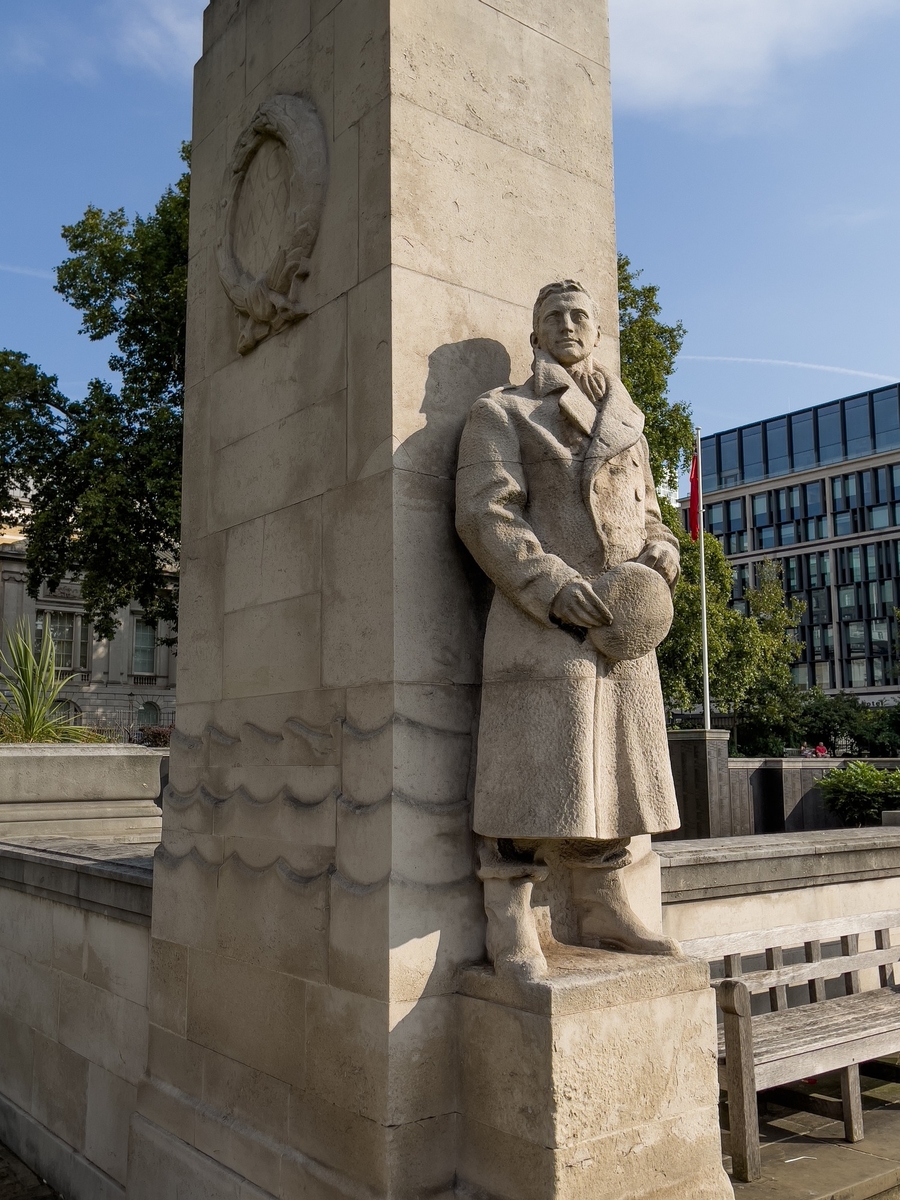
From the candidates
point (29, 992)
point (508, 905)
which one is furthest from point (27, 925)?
point (508, 905)

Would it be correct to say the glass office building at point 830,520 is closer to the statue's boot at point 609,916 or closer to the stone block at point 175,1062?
the stone block at point 175,1062

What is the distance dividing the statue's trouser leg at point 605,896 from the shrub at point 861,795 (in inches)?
465

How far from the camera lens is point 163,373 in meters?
27.0

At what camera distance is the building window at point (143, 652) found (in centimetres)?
6028

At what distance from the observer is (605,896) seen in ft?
13.3

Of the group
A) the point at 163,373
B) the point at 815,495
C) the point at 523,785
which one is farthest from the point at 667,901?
the point at 815,495

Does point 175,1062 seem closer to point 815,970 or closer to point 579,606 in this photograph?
point 579,606

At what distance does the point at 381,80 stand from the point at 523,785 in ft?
9.44

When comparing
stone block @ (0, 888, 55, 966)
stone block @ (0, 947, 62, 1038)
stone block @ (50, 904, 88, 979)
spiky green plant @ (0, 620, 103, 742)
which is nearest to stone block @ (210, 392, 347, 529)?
stone block @ (50, 904, 88, 979)

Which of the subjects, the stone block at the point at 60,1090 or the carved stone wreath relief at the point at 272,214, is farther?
the stone block at the point at 60,1090

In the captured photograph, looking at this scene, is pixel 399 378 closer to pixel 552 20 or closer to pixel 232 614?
pixel 232 614

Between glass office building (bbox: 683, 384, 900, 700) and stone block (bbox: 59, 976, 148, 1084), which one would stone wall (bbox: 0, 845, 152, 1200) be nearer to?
stone block (bbox: 59, 976, 148, 1084)

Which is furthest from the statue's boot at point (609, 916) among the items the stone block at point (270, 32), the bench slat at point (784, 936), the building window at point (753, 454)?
the building window at point (753, 454)

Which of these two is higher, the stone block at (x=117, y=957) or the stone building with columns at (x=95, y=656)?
the stone building with columns at (x=95, y=656)
